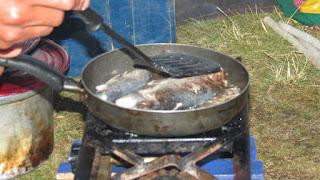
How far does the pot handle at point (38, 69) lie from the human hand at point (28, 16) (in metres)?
0.30

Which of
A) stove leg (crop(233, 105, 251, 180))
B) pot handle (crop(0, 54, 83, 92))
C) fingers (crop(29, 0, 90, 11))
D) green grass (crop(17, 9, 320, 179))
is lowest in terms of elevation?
green grass (crop(17, 9, 320, 179))

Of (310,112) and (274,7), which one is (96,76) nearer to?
(310,112)

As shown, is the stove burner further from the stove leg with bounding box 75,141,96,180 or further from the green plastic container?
the green plastic container

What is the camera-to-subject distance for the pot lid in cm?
378

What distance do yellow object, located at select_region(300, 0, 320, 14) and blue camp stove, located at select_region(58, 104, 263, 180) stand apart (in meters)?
3.59

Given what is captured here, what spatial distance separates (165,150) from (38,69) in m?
0.73

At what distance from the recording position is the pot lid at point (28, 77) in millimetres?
3785

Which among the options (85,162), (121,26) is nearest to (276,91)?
(121,26)

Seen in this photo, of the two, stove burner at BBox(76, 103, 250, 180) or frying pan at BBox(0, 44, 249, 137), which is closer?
frying pan at BBox(0, 44, 249, 137)

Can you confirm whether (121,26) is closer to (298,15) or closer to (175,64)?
(175,64)

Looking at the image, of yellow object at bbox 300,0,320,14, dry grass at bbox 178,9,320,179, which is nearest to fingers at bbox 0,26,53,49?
dry grass at bbox 178,9,320,179

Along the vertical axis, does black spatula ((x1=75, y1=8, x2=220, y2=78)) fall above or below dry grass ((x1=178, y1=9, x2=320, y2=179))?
above

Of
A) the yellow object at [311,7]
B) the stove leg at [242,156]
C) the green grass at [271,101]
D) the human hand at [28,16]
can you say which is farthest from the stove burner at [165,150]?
the yellow object at [311,7]

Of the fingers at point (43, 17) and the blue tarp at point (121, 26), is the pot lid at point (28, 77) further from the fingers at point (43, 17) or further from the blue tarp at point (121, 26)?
the fingers at point (43, 17)
